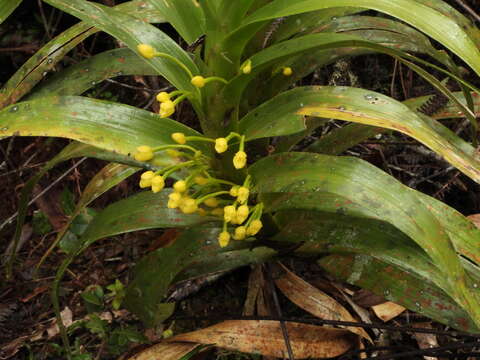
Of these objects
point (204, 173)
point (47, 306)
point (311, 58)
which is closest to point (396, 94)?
point (311, 58)

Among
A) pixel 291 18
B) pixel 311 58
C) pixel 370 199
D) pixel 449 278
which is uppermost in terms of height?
pixel 291 18

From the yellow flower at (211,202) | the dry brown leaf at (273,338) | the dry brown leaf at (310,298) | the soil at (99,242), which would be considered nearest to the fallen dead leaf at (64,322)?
the soil at (99,242)

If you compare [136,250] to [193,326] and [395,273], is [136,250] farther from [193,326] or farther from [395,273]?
[395,273]

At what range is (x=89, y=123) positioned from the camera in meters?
1.08

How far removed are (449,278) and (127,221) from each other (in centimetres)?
78

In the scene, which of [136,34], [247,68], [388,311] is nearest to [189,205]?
[247,68]

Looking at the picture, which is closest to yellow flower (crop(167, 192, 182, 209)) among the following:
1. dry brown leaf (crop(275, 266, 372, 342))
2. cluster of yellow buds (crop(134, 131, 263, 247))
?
cluster of yellow buds (crop(134, 131, 263, 247))

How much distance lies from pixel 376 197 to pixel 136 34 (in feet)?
2.14

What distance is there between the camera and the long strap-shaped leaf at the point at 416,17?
Answer: 3.13 ft

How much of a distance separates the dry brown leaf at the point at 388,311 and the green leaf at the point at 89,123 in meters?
0.89

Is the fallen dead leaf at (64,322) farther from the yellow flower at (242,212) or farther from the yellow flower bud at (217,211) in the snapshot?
the yellow flower at (242,212)

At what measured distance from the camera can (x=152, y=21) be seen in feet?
4.69

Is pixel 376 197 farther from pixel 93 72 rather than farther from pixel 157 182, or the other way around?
pixel 93 72

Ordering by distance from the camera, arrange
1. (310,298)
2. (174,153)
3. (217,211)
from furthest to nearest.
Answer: (310,298)
(217,211)
(174,153)
